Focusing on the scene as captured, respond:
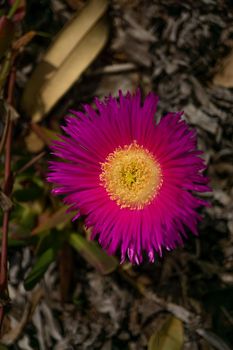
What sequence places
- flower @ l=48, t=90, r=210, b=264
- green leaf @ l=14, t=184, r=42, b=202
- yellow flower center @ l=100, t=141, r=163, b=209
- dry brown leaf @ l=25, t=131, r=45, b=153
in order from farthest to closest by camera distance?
1. dry brown leaf @ l=25, t=131, r=45, b=153
2. green leaf @ l=14, t=184, r=42, b=202
3. yellow flower center @ l=100, t=141, r=163, b=209
4. flower @ l=48, t=90, r=210, b=264

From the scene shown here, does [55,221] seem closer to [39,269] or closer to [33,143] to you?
[39,269]

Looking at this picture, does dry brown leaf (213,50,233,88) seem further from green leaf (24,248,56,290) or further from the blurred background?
green leaf (24,248,56,290)

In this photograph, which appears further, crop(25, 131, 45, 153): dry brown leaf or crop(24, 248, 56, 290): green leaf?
crop(25, 131, 45, 153): dry brown leaf

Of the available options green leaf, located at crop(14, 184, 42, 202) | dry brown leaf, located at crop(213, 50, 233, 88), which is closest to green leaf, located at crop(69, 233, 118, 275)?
green leaf, located at crop(14, 184, 42, 202)

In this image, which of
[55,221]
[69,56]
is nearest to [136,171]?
[55,221]

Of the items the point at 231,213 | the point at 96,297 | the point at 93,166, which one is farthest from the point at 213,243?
the point at 93,166
